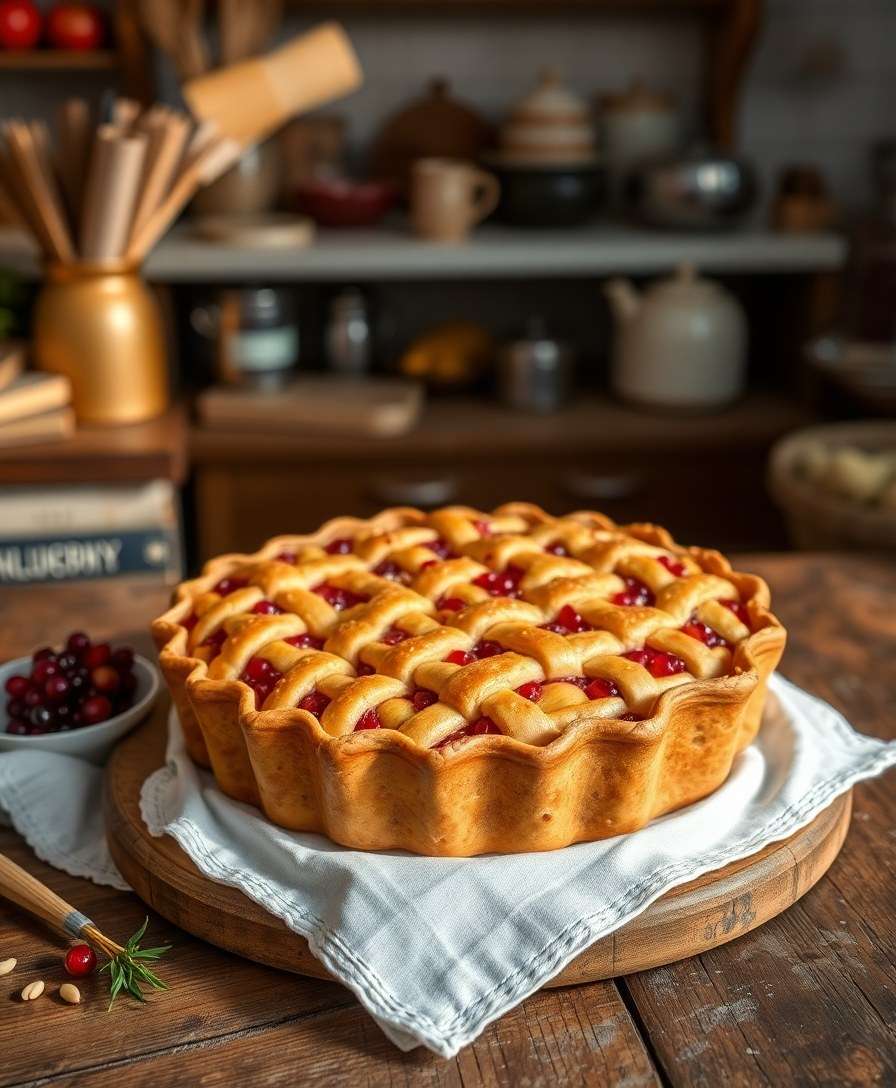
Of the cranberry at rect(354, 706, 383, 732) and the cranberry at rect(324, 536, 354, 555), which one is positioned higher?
the cranberry at rect(354, 706, 383, 732)

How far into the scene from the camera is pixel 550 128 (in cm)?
266

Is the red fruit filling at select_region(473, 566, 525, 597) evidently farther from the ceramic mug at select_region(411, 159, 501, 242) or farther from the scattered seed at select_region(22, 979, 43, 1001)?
the ceramic mug at select_region(411, 159, 501, 242)

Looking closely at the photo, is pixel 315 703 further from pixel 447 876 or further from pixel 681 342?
pixel 681 342

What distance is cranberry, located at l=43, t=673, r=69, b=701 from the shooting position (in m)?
1.10

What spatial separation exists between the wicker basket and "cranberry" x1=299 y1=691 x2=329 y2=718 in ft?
3.75

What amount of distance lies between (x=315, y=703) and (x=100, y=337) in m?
1.53

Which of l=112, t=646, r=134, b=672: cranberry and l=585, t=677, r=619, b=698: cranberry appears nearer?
l=585, t=677, r=619, b=698: cranberry

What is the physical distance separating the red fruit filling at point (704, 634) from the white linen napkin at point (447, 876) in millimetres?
104

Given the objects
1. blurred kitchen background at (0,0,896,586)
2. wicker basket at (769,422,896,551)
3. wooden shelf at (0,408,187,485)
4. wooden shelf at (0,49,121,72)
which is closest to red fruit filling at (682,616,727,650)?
wicker basket at (769,422,896,551)

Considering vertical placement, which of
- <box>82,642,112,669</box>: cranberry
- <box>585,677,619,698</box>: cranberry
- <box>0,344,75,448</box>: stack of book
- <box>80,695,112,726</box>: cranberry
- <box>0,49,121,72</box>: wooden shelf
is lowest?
<box>0,344,75,448</box>: stack of book

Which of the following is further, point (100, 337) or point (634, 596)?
point (100, 337)

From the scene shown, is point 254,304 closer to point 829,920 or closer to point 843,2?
point 843,2

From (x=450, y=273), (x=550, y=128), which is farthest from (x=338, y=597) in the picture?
(x=550, y=128)

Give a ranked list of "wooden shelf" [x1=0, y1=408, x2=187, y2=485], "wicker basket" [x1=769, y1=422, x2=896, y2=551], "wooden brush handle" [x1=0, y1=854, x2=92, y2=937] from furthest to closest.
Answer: "wooden shelf" [x1=0, y1=408, x2=187, y2=485] → "wicker basket" [x1=769, y1=422, x2=896, y2=551] → "wooden brush handle" [x1=0, y1=854, x2=92, y2=937]
